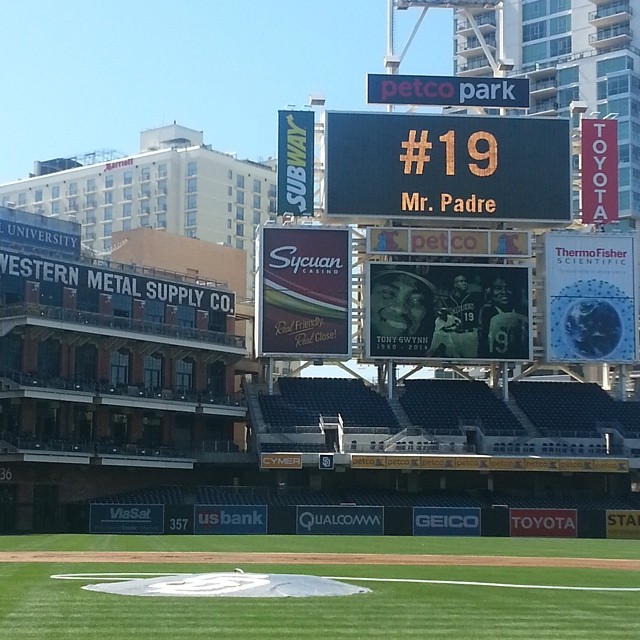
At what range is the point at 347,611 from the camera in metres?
20.1

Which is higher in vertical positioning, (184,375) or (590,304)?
(590,304)

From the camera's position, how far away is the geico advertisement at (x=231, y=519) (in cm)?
5994

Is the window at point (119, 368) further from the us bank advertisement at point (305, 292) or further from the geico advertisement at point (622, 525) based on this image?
the geico advertisement at point (622, 525)

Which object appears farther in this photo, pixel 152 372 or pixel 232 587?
pixel 152 372

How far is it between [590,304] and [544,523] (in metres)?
18.5

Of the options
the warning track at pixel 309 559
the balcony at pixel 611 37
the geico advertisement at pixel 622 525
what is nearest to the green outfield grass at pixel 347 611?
the warning track at pixel 309 559

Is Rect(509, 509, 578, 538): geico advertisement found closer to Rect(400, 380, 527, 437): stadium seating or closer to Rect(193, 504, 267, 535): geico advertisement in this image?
Rect(400, 380, 527, 437): stadium seating

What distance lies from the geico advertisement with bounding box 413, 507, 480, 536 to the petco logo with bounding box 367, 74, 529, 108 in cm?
2683

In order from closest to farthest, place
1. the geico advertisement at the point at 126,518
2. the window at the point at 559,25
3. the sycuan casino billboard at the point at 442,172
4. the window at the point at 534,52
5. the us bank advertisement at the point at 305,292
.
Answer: the geico advertisement at the point at 126,518 → the us bank advertisement at the point at 305,292 → the sycuan casino billboard at the point at 442,172 → the window at the point at 559,25 → the window at the point at 534,52

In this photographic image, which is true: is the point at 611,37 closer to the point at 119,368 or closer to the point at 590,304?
the point at 590,304

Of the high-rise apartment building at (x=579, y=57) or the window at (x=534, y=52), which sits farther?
the window at (x=534, y=52)

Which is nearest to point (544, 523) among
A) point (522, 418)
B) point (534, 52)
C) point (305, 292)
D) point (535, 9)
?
point (522, 418)

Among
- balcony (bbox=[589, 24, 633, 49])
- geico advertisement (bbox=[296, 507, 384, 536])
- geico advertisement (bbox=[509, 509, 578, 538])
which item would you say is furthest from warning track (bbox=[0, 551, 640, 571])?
balcony (bbox=[589, 24, 633, 49])

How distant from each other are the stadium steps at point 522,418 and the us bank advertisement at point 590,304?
4.06 metres
